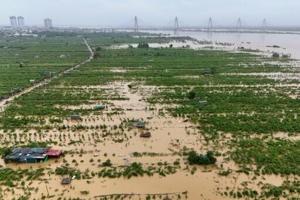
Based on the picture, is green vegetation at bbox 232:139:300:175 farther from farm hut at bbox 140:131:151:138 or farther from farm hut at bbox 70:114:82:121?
farm hut at bbox 70:114:82:121

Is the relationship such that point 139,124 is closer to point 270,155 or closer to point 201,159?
point 201,159

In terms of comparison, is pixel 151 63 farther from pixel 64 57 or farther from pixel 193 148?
→ pixel 193 148

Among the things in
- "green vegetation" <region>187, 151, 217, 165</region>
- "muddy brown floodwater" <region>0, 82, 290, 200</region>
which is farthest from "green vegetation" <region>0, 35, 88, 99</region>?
"green vegetation" <region>187, 151, 217, 165</region>

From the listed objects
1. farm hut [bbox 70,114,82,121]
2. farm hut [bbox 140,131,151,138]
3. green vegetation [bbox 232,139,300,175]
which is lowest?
green vegetation [bbox 232,139,300,175]

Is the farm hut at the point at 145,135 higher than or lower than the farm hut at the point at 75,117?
lower

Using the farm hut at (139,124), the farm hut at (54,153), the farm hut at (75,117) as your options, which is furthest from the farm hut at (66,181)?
the farm hut at (75,117)

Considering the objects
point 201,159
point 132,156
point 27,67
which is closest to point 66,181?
point 132,156

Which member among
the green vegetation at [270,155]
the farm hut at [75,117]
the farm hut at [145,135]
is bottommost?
the green vegetation at [270,155]

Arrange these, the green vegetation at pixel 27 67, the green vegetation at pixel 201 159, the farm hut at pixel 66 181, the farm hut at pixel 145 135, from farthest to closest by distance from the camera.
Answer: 1. the green vegetation at pixel 27 67
2. the farm hut at pixel 145 135
3. the green vegetation at pixel 201 159
4. the farm hut at pixel 66 181

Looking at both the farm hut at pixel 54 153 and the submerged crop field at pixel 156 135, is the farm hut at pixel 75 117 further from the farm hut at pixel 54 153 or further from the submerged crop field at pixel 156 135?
the farm hut at pixel 54 153
